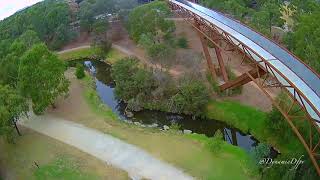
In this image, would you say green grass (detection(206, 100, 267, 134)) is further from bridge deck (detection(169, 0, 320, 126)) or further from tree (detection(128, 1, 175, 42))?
tree (detection(128, 1, 175, 42))

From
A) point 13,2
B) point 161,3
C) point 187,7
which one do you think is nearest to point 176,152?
point 187,7

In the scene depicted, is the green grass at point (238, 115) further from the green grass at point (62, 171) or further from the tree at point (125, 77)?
the green grass at point (62, 171)

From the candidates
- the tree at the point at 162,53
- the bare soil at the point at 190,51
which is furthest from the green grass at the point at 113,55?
the tree at the point at 162,53

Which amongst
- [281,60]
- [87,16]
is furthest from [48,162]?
[87,16]

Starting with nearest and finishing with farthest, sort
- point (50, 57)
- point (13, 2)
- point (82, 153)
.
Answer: point (82, 153) < point (50, 57) < point (13, 2)

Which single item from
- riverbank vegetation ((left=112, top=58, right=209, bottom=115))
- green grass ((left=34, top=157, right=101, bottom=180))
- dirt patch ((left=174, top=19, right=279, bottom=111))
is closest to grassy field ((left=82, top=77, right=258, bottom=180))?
green grass ((left=34, top=157, right=101, bottom=180))

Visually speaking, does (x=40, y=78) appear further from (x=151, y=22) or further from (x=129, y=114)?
(x=151, y=22)

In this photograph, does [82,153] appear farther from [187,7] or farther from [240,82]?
[187,7]
